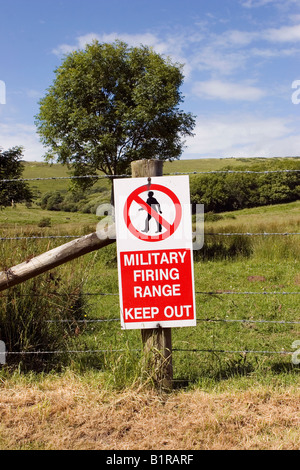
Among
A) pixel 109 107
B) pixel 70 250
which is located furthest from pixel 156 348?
pixel 109 107

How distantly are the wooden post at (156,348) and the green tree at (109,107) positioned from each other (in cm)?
1761

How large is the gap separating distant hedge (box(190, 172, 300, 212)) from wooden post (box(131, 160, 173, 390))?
23.1m

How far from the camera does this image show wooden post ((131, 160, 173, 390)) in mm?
3723

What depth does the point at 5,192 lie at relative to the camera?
2917 centimetres

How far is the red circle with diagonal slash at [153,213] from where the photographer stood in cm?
372

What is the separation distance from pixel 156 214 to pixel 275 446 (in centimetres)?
195

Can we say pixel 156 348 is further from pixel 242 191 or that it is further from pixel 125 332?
pixel 242 191

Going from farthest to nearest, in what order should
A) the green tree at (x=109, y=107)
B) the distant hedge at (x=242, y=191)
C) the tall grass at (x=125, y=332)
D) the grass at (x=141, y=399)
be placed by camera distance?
the distant hedge at (x=242, y=191), the green tree at (x=109, y=107), the tall grass at (x=125, y=332), the grass at (x=141, y=399)

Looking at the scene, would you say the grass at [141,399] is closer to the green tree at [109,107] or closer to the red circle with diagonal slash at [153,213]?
the red circle with diagonal slash at [153,213]

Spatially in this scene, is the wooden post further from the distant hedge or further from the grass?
the distant hedge

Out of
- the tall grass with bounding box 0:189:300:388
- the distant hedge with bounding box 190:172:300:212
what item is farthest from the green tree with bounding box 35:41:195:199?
the tall grass with bounding box 0:189:300:388

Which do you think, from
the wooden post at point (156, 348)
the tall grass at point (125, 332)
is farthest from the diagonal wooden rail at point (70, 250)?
the wooden post at point (156, 348)

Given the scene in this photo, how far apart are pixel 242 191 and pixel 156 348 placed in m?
26.8
